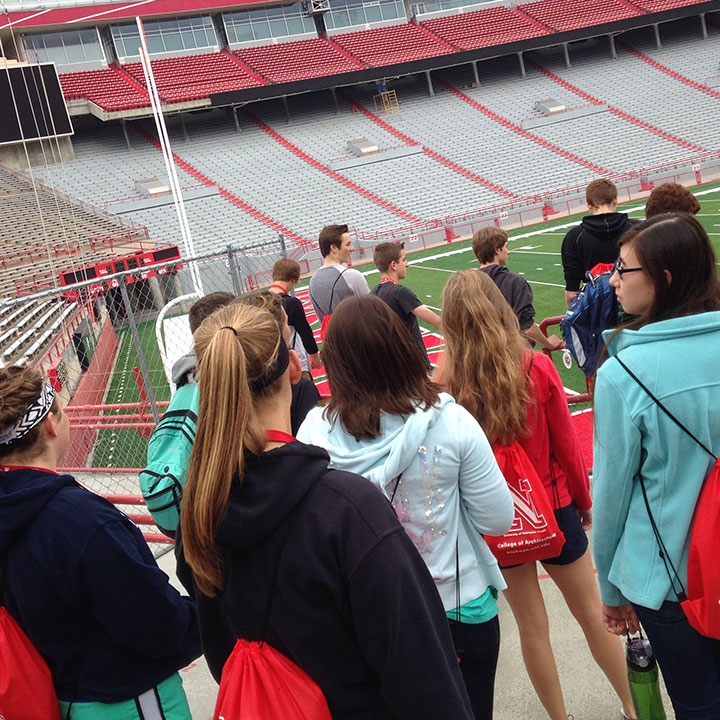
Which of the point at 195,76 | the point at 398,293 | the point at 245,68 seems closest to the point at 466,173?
the point at 245,68

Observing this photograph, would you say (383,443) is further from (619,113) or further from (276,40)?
(276,40)

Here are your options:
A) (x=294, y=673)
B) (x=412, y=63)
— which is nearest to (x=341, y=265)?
(x=294, y=673)

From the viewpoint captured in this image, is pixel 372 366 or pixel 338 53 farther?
pixel 338 53

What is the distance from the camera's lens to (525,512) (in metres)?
2.66

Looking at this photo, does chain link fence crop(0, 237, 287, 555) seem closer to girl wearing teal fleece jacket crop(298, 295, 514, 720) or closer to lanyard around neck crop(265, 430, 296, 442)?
girl wearing teal fleece jacket crop(298, 295, 514, 720)

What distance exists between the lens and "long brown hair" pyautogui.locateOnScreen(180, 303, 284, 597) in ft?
4.95

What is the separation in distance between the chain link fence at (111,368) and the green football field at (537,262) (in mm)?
4563

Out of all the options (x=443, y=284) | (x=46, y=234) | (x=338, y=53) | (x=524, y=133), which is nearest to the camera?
(x=443, y=284)

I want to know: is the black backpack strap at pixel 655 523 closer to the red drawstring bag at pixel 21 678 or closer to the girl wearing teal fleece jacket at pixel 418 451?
the girl wearing teal fleece jacket at pixel 418 451

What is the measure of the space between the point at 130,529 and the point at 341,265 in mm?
4205

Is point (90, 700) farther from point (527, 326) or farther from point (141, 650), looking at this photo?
point (527, 326)

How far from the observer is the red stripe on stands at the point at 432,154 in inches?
1270

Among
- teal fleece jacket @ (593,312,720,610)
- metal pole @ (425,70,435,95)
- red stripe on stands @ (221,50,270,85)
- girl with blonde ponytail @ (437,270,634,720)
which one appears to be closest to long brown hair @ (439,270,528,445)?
girl with blonde ponytail @ (437,270,634,720)

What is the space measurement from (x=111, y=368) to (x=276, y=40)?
1294 inches
